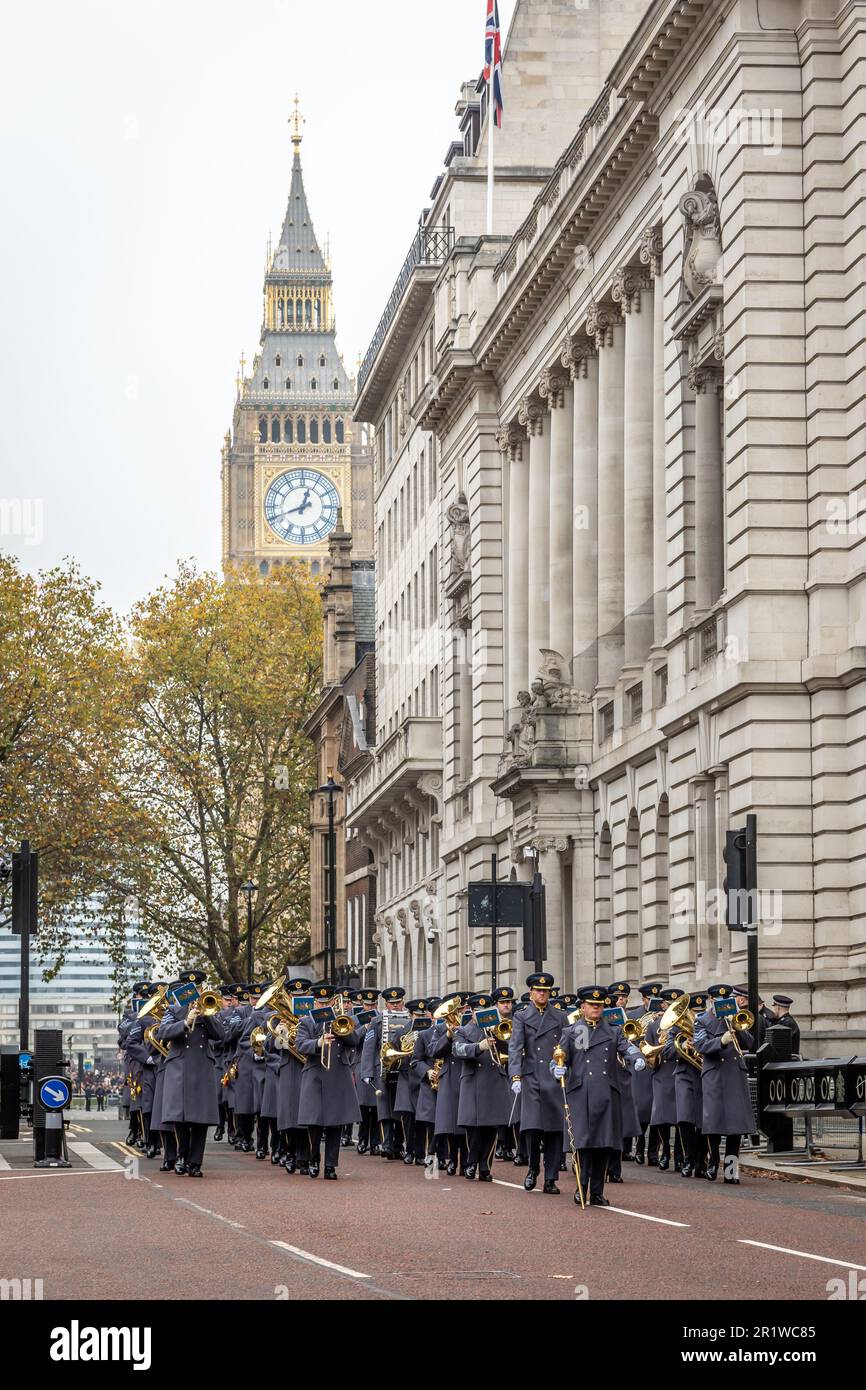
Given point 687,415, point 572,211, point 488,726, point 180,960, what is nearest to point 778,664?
point 687,415

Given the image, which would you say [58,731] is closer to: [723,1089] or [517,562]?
[517,562]

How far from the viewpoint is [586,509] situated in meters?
51.4

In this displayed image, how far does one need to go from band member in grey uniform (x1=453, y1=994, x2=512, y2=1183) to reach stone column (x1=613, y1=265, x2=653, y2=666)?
1903cm

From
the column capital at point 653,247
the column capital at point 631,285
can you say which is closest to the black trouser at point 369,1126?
the column capital at point 653,247

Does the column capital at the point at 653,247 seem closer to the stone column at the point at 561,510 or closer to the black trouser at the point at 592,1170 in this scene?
the stone column at the point at 561,510

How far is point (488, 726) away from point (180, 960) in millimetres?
28100

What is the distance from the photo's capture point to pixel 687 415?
40875mm

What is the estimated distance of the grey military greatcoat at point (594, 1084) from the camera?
2253 centimetres

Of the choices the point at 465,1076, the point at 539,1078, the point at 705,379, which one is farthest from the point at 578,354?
the point at 539,1078

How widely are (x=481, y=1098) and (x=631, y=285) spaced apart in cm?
2241

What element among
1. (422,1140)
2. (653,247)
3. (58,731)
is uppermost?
(653,247)

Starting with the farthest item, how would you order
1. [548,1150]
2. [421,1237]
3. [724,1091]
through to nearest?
[724,1091] → [548,1150] → [421,1237]

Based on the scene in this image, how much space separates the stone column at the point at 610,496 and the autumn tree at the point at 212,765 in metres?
28.5
